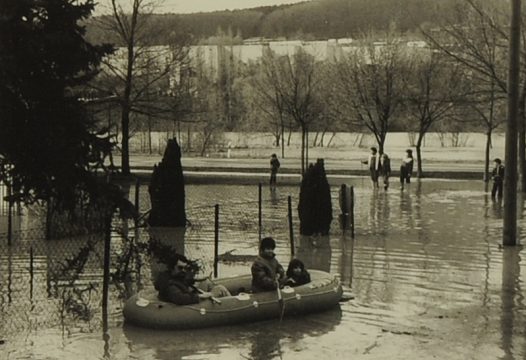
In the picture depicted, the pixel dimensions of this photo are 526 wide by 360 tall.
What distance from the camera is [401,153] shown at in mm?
75938

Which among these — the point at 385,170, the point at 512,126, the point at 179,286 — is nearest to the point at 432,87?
the point at 385,170

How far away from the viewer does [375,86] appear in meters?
52.0

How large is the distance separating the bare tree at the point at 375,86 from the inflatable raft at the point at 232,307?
34496 mm

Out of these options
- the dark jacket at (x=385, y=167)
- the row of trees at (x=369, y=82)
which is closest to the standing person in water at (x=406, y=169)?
the dark jacket at (x=385, y=167)

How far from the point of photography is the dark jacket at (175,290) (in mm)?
13125

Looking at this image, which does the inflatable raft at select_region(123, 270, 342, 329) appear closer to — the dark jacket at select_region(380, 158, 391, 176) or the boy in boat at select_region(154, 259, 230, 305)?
the boy in boat at select_region(154, 259, 230, 305)

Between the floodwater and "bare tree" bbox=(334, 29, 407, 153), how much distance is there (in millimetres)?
27647

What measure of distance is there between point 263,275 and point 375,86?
128 feet

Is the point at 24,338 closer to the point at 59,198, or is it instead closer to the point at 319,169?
the point at 59,198

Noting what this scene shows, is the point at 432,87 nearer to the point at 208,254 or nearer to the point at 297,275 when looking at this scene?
the point at 208,254

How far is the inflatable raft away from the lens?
513 inches

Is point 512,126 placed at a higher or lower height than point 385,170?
higher

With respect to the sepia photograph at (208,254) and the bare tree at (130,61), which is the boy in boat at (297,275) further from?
the bare tree at (130,61)

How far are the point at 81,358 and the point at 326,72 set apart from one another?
6744 centimetres
